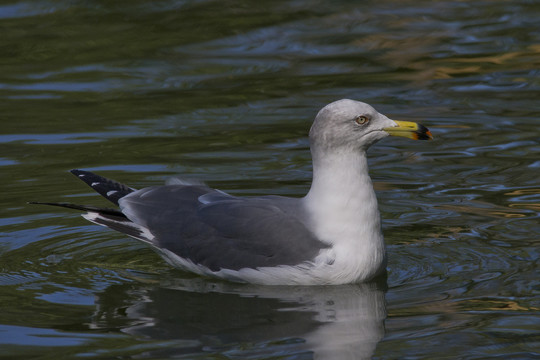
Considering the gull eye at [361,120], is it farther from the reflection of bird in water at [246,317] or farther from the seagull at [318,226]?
the reflection of bird in water at [246,317]

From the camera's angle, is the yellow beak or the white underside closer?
the white underside

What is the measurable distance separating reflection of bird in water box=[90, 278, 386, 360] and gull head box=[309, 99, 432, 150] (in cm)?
84

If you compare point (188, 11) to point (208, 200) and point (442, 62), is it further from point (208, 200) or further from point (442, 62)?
point (208, 200)

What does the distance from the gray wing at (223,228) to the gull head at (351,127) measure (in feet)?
1.65

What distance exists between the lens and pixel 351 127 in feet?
21.0

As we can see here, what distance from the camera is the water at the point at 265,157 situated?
595 centimetres

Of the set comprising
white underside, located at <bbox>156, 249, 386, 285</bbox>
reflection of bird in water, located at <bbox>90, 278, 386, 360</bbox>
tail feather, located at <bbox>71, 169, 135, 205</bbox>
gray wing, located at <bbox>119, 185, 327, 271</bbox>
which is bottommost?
reflection of bird in water, located at <bbox>90, 278, 386, 360</bbox>

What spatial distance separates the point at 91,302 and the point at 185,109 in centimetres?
470

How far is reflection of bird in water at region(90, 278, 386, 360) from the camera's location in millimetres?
5680

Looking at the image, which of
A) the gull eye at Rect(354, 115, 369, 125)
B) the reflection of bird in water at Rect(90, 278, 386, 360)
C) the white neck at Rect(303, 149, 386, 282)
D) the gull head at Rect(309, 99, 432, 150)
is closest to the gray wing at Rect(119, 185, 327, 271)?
the white neck at Rect(303, 149, 386, 282)

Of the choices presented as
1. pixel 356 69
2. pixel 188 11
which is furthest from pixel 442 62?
pixel 188 11

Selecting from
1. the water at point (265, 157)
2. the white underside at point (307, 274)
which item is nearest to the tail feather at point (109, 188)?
the water at point (265, 157)

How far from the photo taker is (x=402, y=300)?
A: 630 cm

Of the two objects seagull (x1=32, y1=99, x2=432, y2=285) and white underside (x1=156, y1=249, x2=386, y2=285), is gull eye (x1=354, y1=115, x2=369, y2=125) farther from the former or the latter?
white underside (x1=156, y1=249, x2=386, y2=285)
